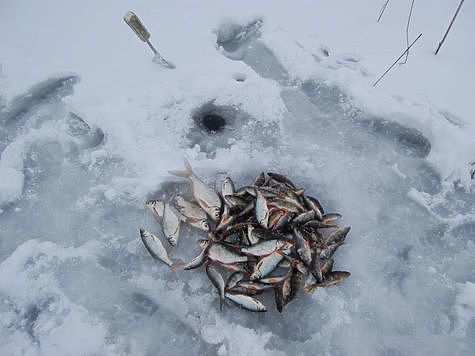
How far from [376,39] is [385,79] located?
0.59 metres

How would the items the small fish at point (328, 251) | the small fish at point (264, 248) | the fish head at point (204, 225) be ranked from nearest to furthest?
the small fish at point (264, 248)
the small fish at point (328, 251)
the fish head at point (204, 225)

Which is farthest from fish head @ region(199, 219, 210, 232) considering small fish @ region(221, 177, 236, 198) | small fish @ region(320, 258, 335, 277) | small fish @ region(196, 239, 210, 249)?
small fish @ region(320, 258, 335, 277)

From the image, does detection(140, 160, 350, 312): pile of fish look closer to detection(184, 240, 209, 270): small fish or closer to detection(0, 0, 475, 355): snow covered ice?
detection(184, 240, 209, 270): small fish

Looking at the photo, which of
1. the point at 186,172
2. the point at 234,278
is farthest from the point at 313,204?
the point at 186,172

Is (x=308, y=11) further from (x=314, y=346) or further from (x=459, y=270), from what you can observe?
(x=314, y=346)

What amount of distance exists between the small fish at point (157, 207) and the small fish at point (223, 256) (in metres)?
0.54

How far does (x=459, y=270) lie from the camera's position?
2.90 m

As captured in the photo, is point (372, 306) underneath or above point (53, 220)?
underneath

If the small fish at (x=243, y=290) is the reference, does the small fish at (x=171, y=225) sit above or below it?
Result: above

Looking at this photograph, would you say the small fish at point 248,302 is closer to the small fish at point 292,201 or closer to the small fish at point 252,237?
the small fish at point 252,237

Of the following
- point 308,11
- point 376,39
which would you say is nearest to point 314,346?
point 376,39

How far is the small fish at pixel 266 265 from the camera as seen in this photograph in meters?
2.67

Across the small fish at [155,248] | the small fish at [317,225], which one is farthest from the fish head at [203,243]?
the small fish at [317,225]

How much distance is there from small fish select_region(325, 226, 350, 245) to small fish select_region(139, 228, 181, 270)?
3.77ft
